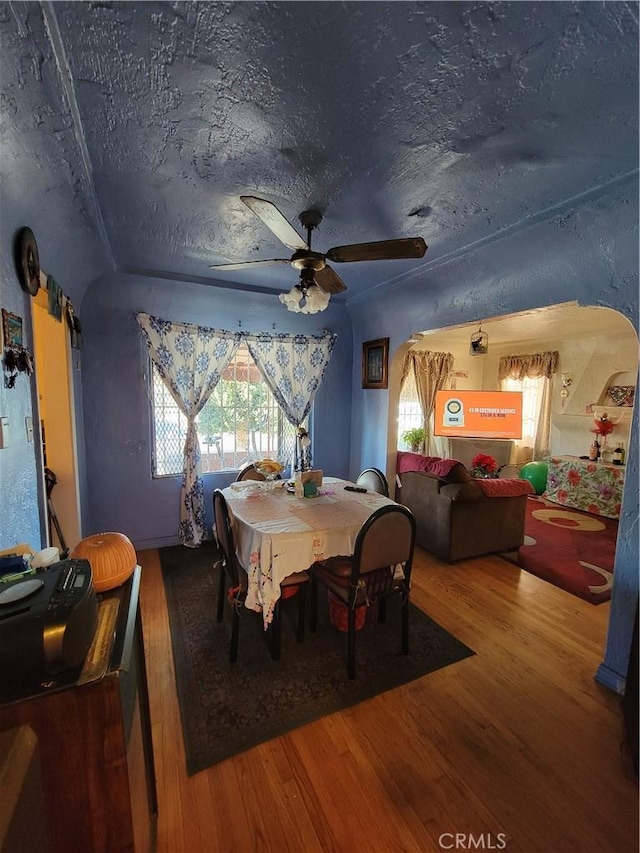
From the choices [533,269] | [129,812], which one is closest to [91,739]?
[129,812]

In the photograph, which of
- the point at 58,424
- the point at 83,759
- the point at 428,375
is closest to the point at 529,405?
the point at 428,375

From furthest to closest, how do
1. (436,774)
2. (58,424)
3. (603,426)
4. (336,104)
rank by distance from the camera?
1. (603,426)
2. (58,424)
3. (436,774)
4. (336,104)

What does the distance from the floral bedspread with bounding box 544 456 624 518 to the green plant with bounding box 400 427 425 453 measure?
1.87m

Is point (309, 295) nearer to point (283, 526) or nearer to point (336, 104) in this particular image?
point (336, 104)

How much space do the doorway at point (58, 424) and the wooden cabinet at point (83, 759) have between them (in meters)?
2.14

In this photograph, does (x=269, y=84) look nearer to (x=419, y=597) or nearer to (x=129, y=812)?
(x=129, y=812)

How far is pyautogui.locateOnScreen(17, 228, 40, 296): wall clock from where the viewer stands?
1429 millimetres

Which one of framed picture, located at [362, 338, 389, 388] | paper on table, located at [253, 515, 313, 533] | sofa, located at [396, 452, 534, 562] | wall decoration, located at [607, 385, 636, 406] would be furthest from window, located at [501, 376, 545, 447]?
paper on table, located at [253, 515, 313, 533]

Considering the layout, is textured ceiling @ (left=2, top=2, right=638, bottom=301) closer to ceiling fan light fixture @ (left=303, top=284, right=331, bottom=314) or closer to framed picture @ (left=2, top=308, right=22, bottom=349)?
ceiling fan light fixture @ (left=303, top=284, right=331, bottom=314)

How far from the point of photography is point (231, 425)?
3723 millimetres

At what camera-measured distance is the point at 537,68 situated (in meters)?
1.10

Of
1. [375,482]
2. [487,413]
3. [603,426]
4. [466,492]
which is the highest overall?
[487,413]

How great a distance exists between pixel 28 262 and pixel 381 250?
1610 mm

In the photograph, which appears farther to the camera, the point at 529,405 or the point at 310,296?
the point at 529,405
